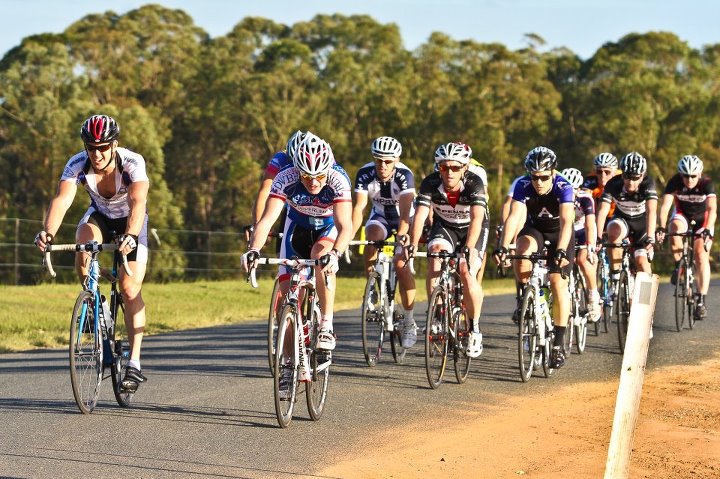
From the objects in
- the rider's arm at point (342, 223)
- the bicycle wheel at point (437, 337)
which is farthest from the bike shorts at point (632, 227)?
the rider's arm at point (342, 223)

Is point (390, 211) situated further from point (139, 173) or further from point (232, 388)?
point (139, 173)

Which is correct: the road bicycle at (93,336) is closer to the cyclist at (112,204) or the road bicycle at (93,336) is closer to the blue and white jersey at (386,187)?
the cyclist at (112,204)

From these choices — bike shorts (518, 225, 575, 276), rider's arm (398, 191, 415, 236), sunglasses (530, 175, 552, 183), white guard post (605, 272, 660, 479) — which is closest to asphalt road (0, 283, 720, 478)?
bike shorts (518, 225, 575, 276)

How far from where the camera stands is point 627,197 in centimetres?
1562

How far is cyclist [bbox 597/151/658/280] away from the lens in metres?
15.2

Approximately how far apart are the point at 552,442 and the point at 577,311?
5091mm

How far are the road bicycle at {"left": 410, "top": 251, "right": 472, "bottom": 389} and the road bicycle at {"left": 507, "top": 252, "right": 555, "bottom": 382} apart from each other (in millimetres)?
510

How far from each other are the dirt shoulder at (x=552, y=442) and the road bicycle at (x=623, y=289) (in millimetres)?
2755

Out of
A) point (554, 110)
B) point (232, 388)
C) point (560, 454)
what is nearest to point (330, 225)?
point (232, 388)

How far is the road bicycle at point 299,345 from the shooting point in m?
8.85

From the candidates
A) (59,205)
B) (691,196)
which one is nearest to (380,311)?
(59,205)

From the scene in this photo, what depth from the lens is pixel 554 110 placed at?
57.3 meters

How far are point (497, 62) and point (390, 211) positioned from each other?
45.6 meters

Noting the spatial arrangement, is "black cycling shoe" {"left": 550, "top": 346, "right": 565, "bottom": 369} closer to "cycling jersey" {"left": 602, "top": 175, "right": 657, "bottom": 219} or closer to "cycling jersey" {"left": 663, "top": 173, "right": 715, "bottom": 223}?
"cycling jersey" {"left": 602, "top": 175, "right": 657, "bottom": 219}
